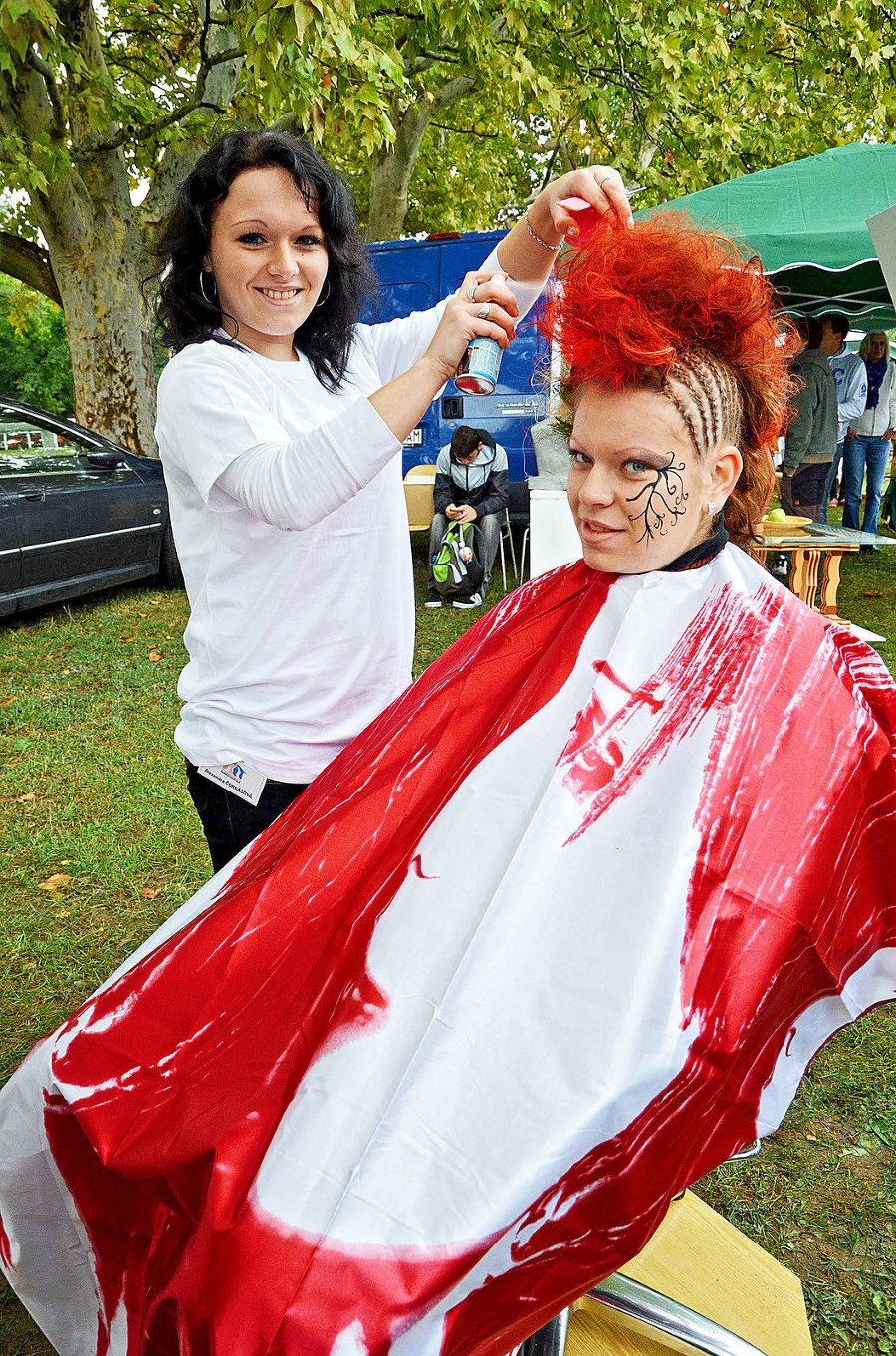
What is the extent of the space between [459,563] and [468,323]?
5.88m

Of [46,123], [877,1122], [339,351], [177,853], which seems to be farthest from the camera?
[46,123]

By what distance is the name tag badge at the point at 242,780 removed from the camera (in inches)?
61.6

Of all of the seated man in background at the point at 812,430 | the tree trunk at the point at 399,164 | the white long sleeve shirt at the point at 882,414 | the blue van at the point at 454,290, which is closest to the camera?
the seated man in background at the point at 812,430

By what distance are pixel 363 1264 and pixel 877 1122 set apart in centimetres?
189

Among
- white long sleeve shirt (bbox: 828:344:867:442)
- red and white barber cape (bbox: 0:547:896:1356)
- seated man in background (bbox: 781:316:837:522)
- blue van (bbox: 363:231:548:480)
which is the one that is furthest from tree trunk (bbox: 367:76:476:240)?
red and white barber cape (bbox: 0:547:896:1356)

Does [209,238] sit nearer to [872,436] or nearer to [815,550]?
[815,550]

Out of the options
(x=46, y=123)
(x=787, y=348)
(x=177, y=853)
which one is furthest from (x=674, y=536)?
(x=46, y=123)

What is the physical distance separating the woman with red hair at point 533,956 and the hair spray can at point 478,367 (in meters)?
0.15

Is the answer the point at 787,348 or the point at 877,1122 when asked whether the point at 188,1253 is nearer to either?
the point at 787,348

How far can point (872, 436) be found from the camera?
945 cm

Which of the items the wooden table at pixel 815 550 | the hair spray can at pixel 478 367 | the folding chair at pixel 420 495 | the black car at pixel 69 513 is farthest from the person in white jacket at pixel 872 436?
the hair spray can at pixel 478 367

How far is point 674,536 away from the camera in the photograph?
4.47 ft

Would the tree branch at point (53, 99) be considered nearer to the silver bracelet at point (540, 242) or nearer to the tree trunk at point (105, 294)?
the tree trunk at point (105, 294)

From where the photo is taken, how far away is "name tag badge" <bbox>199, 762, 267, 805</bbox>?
1.56 m
